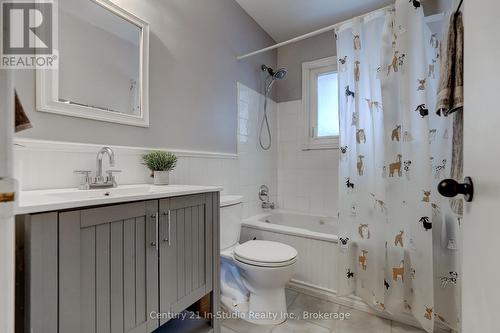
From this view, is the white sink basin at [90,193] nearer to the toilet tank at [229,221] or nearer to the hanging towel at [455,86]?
the toilet tank at [229,221]

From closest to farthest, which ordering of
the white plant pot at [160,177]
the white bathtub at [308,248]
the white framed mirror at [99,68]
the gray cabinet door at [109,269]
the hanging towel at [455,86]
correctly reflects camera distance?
the gray cabinet door at [109,269] → the hanging towel at [455,86] → the white framed mirror at [99,68] → the white plant pot at [160,177] → the white bathtub at [308,248]

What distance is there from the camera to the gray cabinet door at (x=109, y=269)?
2.50ft

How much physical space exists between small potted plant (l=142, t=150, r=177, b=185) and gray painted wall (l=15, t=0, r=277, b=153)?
0.12 meters

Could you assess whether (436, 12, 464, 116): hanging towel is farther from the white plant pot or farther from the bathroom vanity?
the white plant pot

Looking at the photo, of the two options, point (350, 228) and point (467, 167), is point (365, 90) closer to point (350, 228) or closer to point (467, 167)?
point (350, 228)

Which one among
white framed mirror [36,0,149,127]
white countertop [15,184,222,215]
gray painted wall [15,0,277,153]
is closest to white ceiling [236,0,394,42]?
gray painted wall [15,0,277,153]

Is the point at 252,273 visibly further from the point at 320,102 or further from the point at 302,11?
the point at 302,11

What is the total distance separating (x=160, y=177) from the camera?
145cm

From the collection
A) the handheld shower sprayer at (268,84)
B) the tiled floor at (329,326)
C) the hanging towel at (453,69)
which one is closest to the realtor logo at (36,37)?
the hanging towel at (453,69)

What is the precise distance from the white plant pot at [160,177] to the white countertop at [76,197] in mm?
124

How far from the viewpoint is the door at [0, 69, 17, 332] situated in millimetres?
398

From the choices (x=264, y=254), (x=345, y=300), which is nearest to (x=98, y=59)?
(x=264, y=254)

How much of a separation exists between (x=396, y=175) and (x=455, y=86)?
32.4 inches

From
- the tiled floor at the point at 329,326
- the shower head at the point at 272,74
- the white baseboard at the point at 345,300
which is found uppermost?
the shower head at the point at 272,74
